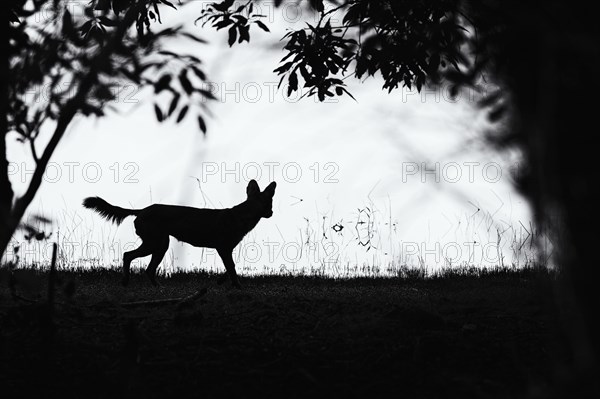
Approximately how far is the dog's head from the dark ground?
378cm

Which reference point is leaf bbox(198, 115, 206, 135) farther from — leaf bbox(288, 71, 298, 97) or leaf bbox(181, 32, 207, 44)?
leaf bbox(288, 71, 298, 97)

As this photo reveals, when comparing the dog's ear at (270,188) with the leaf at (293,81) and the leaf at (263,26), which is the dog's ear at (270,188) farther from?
the leaf at (263,26)

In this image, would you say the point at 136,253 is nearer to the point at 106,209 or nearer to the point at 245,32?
the point at 106,209

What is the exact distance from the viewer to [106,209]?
30.9ft

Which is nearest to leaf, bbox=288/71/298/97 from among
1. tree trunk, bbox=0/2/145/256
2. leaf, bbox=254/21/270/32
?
leaf, bbox=254/21/270/32

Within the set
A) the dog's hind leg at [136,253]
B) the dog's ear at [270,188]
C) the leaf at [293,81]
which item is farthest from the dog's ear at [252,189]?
the leaf at [293,81]

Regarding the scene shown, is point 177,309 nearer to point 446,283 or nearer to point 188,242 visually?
point 446,283

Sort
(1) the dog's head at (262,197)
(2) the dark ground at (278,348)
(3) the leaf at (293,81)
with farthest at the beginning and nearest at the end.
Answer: (1) the dog's head at (262,197), (3) the leaf at (293,81), (2) the dark ground at (278,348)

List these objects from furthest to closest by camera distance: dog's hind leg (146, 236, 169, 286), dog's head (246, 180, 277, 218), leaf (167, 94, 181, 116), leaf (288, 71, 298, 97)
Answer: dog's head (246, 180, 277, 218)
dog's hind leg (146, 236, 169, 286)
leaf (288, 71, 298, 97)
leaf (167, 94, 181, 116)

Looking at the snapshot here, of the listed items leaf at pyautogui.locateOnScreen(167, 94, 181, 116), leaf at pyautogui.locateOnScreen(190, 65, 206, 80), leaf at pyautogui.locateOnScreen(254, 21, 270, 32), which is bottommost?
leaf at pyautogui.locateOnScreen(167, 94, 181, 116)

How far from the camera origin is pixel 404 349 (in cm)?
445

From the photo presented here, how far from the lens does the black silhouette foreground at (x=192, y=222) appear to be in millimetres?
9312

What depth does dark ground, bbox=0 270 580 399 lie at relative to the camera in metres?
3.88

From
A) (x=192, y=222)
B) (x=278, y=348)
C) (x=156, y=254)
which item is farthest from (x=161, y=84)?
(x=192, y=222)
